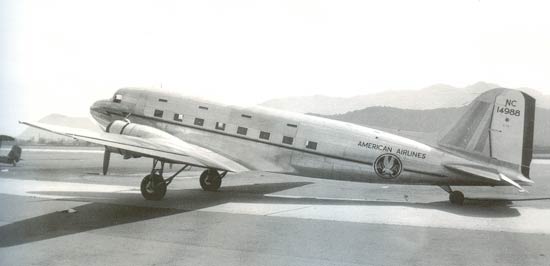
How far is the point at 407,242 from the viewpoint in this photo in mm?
7609

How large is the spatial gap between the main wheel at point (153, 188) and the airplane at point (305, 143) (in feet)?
0.09

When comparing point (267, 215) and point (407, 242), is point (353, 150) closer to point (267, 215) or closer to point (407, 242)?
point (267, 215)

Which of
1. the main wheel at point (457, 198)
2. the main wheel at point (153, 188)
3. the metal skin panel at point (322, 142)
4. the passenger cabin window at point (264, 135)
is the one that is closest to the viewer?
the metal skin panel at point (322, 142)

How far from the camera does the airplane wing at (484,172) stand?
10.9 m

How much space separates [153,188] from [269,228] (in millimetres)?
5126

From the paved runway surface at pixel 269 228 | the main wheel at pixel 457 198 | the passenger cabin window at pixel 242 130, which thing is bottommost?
the paved runway surface at pixel 269 228

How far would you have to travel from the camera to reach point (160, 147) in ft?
39.9

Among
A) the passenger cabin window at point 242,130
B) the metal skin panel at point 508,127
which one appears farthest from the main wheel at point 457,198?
the passenger cabin window at point 242,130

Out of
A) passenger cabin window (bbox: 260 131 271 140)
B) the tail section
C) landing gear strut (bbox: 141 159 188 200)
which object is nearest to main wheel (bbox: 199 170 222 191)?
passenger cabin window (bbox: 260 131 271 140)

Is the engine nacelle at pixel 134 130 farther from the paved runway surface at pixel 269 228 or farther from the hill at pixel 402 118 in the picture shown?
the hill at pixel 402 118

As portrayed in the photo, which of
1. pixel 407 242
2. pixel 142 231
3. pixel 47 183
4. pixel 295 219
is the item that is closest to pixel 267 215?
pixel 295 219

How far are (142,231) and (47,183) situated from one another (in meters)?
10.3

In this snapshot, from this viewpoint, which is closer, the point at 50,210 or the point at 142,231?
the point at 142,231

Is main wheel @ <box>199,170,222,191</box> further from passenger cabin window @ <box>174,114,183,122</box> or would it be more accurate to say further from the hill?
the hill
